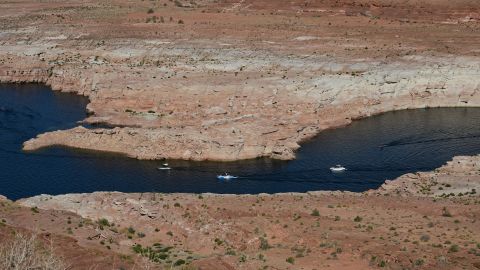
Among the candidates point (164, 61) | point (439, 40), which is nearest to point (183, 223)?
point (164, 61)

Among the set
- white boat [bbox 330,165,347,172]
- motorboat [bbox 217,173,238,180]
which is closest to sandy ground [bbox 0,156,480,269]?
white boat [bbox 330,165,347,172]

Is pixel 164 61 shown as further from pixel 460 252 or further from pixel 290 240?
pixel 460 252

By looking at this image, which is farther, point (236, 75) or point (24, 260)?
point (236, 75)

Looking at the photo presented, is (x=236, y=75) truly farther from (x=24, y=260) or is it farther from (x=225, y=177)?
(x=24, y=260)

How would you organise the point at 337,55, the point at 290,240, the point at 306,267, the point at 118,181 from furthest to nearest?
the point at 337,55 → the point at 118,181 → the point at 290,240 → the point at 306,267

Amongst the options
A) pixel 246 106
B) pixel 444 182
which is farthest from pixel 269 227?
pixel 246 106

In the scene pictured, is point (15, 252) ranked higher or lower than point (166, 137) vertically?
higher
